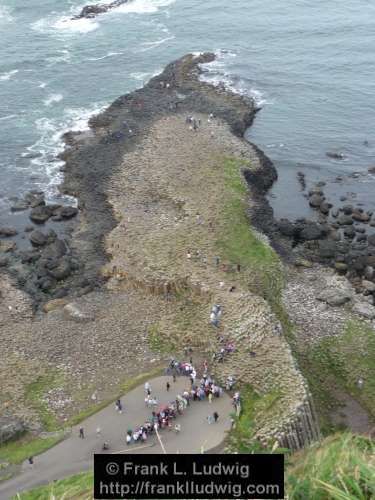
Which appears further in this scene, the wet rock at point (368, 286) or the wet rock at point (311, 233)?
the wet rock at point (311, 233)

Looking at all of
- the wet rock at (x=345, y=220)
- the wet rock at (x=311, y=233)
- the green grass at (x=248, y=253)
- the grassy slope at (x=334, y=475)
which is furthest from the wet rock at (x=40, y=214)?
the grassy slope at (x=334, y=475)

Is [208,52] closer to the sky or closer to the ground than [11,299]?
closer to the sky

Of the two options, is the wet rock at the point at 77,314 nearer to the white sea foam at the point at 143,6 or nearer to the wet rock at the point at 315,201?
the wet rock at the point at 315,201

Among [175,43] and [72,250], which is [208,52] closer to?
[175,43]

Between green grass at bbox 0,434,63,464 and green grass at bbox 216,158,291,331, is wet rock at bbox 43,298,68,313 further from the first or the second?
green grass at bbox 216,158,291,331

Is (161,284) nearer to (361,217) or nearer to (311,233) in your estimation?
(311,233)

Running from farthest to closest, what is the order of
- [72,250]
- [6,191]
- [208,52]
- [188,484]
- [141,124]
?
[208,52]
[141,124]
[6,191]
[72,250]
[188,484]

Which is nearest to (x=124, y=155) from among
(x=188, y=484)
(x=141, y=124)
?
(x=141, y=124)
